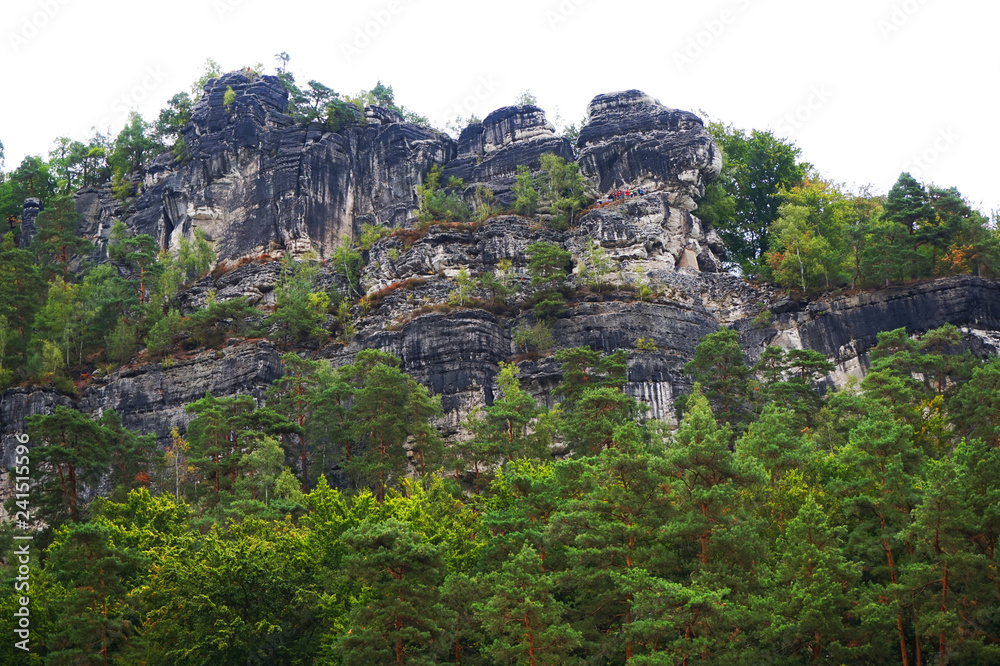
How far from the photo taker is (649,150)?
65875mm

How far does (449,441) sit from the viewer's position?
168 ft

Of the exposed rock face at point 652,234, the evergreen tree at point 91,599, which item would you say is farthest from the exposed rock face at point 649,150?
the evergreen tree at point 91,599

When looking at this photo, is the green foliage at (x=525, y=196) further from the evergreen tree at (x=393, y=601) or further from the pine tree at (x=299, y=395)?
the evergreen tree at (x=393, y=601)

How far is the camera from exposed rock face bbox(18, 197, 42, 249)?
76.8 metres

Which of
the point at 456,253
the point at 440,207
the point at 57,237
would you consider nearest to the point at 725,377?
the point at 456,253

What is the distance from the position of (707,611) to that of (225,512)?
20083 millimetres

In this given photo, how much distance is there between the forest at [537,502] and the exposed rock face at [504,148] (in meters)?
11.7

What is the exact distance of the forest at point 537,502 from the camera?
79.0ft

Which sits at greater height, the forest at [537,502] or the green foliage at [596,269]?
the green foliage at [596,269]

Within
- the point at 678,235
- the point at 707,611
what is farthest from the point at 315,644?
the point at 678,235

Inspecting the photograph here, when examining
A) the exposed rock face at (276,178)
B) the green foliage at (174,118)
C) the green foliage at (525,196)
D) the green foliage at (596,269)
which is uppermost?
the green foliage at (174,118)

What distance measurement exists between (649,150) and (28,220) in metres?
49.8

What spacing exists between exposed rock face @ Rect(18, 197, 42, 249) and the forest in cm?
1670

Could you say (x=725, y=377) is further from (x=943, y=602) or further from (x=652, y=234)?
(x=943, y=602)
